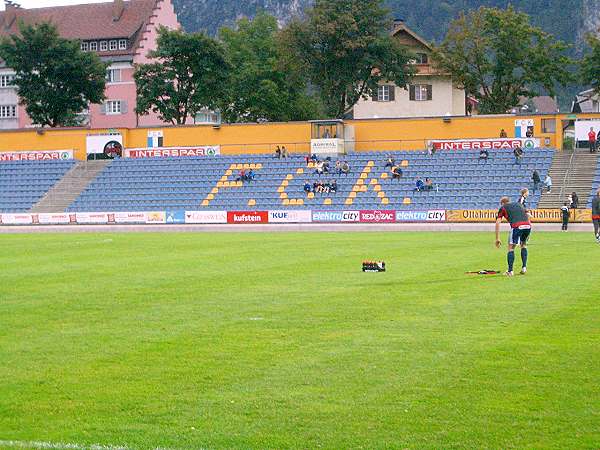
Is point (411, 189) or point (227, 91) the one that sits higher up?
point (227, 91)

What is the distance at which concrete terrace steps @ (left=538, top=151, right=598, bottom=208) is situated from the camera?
197 feet

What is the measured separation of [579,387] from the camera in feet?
35.3

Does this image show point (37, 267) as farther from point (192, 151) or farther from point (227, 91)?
point (227, 91)

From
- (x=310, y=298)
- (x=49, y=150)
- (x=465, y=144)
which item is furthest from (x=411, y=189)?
(x=310, y=298)

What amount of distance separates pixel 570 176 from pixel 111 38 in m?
62.2

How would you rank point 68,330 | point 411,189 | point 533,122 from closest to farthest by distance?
point 68,330, point 411,189, point 533,122

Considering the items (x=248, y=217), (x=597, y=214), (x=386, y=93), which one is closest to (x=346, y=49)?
(x=386, y=93)

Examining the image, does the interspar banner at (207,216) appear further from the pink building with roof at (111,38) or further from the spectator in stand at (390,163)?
the pink building with roof at (111,38)

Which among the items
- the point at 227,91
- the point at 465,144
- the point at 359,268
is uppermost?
the point at 227,91

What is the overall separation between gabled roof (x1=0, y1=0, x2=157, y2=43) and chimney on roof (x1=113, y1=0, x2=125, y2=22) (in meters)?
0.12

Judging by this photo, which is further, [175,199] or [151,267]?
[175,199]

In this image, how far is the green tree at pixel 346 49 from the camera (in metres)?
87.6

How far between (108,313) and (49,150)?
65.5 metres

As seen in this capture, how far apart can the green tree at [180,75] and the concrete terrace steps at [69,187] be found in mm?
14096
